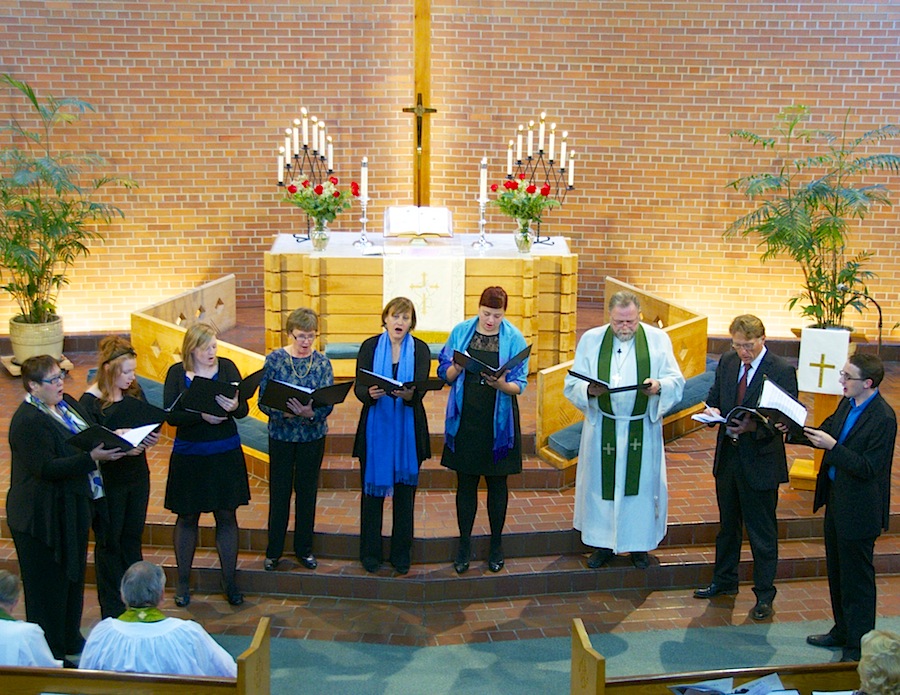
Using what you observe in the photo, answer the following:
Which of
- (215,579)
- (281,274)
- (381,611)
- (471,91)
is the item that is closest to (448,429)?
(381,611)

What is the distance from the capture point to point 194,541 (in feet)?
18.3

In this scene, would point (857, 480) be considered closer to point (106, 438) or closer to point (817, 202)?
point (817, 202)

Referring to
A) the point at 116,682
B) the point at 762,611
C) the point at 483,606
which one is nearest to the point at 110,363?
the point at 116,682

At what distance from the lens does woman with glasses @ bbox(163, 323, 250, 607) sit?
5.27 m

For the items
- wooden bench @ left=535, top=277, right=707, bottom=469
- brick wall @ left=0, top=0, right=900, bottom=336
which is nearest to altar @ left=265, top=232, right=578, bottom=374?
wooden bench @ left=535, top=277, right=707, bottom=469

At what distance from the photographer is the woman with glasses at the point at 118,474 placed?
501 centimetres

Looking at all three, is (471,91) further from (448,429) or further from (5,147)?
(448,429)

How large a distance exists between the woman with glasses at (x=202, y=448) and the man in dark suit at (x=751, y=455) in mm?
2481

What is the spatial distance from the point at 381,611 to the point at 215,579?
96 cm

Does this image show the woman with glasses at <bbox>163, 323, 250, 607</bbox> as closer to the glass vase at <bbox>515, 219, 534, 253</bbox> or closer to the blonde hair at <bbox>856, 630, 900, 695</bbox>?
the blonde hair at <bbox>856, 630, 900, 695</bbox>

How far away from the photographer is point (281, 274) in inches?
324

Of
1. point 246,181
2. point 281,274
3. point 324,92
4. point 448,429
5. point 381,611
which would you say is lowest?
point 381,611

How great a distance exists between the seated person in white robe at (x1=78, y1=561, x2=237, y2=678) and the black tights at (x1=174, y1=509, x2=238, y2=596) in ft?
6.00

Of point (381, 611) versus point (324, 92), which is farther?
point (324, 92)
